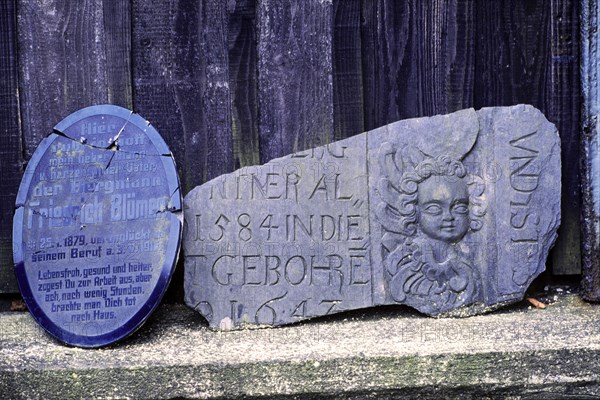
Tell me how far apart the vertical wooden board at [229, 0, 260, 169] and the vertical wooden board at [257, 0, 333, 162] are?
0.03m

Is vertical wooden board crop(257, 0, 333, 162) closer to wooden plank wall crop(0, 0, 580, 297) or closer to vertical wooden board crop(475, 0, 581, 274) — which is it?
wooden plank wall crop(0, 0, 580, 297)

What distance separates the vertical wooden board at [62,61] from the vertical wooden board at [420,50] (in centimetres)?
80

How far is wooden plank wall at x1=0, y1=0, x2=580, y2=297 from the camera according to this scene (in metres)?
3.13

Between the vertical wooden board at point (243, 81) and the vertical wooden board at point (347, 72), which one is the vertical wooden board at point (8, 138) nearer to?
the vertical wooden board at point (243, 81)

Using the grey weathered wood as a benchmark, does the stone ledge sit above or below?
below

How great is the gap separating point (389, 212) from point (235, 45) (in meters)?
0.73

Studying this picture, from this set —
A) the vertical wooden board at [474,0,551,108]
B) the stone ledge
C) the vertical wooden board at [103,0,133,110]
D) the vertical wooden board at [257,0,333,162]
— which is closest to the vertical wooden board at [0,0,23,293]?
the vertical wooden board at [103,0,133,110]

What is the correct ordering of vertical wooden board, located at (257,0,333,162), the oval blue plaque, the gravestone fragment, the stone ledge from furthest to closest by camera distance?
vertical wooden board, located at (257,0,333,162) → the gravestone fragment → the oval blue plaque → the stone ledge

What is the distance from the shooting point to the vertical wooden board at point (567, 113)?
3.16m

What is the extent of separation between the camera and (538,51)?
10.4 feet

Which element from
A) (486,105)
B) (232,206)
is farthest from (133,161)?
(486,105)

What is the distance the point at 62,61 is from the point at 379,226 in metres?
1.15

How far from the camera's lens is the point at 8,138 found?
315cm

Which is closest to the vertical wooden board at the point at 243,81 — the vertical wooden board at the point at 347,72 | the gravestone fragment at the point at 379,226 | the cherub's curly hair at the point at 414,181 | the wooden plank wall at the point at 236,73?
the wooden plank wall at the point at 236,73
